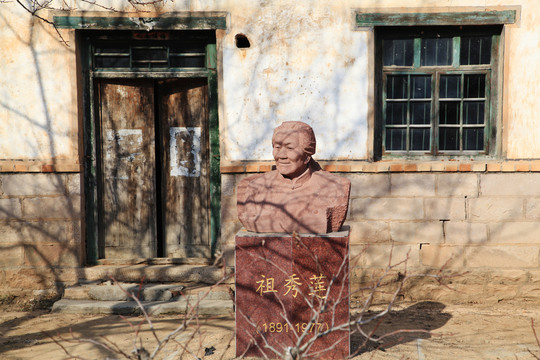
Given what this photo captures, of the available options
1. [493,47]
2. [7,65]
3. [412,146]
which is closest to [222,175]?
[412,146]

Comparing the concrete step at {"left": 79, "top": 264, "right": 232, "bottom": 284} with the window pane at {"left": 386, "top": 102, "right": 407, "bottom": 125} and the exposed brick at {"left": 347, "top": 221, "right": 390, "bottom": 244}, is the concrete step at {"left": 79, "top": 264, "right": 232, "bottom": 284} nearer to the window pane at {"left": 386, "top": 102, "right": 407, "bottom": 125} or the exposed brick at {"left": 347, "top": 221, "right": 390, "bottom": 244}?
the exposed brick at {"left": 347, "top": 221, "right": 390, "bottom": 244}

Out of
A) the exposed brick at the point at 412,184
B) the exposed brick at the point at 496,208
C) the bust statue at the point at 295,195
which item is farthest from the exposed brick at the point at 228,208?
the exposed brick at the point at 496,208

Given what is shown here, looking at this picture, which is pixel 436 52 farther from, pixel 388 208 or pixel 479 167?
pixel 388 208

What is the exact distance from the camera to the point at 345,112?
604cm

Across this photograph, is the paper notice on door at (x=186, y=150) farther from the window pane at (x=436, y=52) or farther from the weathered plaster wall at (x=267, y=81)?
the window pane at (x=436, y=52)

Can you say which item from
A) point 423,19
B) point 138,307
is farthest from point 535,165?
point 138,307

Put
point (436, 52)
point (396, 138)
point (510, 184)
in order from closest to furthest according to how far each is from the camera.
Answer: point (510, 184)
point (436, 52)
point (396, 138)

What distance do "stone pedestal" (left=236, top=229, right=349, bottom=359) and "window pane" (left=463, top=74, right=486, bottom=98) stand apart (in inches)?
Result: 119

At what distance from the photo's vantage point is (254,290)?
4168 mm

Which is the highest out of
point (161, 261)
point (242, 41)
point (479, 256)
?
point (242, 41)

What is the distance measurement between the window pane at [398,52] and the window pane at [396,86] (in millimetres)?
159

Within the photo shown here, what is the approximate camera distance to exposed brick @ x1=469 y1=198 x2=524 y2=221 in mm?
5961

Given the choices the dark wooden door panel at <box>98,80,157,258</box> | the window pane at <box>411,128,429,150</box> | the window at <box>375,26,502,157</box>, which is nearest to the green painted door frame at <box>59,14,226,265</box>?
the dark wooden door panel at <box>98,80,157,258</box>

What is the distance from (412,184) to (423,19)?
183cm
